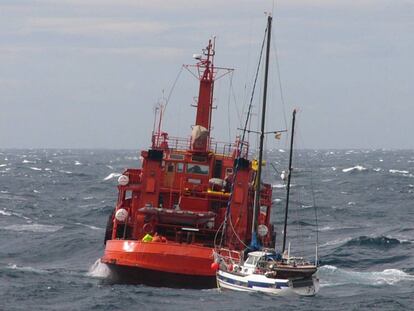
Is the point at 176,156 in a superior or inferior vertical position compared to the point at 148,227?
superior

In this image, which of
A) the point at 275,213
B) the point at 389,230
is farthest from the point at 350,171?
the point at 389,230

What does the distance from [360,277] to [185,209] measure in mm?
8750

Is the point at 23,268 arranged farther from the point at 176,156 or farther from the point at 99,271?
the point at 176,156


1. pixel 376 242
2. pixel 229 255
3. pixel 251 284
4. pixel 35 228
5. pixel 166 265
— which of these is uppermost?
pixel 229 255

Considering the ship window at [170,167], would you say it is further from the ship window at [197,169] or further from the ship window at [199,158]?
the ship window at [199,158]

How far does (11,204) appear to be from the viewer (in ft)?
317

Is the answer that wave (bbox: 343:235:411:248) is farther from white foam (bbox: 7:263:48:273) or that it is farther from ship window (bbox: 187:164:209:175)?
white foam (bbox: 7:263:48:273)

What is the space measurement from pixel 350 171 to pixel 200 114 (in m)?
133

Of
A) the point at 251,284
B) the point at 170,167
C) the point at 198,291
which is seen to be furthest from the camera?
the point at 170,167

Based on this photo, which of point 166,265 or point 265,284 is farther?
point 166,265

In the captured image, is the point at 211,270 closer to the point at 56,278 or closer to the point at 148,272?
the point at 148,272

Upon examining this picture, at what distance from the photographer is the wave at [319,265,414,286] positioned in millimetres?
49312

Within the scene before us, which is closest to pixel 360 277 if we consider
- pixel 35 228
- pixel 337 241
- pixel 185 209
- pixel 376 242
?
pixel 185 209

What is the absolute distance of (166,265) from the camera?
143 ft
